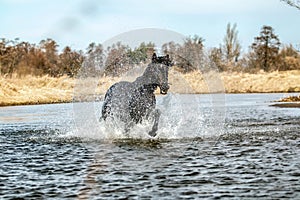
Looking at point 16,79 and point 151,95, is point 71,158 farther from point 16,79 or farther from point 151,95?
point 16,79

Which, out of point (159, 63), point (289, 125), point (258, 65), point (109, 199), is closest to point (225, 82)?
point (258, 65)

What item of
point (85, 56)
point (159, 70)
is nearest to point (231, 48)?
point (85, 56)

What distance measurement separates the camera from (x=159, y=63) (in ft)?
46.1

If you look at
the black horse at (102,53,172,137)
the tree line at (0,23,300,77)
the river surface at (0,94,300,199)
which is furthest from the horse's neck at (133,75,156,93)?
the tree line at (0,23,300,77)

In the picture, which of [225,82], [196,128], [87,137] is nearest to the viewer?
[87,137]

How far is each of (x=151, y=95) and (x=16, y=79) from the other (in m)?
36.2

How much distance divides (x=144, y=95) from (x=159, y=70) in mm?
758

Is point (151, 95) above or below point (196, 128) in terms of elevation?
above

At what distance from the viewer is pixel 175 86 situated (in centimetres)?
3141

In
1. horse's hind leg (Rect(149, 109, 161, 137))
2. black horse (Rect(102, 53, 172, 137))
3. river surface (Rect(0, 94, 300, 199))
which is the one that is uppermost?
black horse (Rect(102, 53, 172, 137))

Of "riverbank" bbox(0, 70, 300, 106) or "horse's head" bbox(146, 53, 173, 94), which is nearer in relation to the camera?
"horse's head" bbox(146, 53, 173, 94)

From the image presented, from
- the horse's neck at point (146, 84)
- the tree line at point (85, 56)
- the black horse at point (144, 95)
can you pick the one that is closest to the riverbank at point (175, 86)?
the tree line at point (85, 56)

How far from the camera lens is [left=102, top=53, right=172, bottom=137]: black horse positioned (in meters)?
13.8

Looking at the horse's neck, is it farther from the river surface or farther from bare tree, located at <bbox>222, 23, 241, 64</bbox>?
bare tree, located at <bbox>222, 23, 241, 64</bbox>
